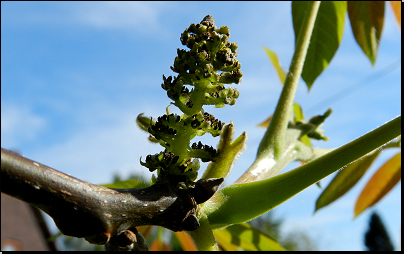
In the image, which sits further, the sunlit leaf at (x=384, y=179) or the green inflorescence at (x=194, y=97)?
Answer: the sunlit leaf at (x=384, y=179)

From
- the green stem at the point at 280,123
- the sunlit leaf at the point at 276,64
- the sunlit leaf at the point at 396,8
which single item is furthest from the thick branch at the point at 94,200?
the sunlit leaf at the point at 396,8

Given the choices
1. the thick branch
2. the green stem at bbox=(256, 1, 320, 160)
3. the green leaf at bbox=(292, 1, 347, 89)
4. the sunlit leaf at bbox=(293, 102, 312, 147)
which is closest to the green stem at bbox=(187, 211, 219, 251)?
the thick branch

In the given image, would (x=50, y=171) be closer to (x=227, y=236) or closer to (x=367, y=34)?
(x=227, y=236)

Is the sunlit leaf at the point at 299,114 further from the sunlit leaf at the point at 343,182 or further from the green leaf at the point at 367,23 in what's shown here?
the green leaf at the point at 367,23

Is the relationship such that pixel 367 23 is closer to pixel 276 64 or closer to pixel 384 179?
pixel 276 64

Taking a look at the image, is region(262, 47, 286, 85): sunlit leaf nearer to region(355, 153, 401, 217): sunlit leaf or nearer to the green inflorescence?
region(355, 153, 401, 217): sunlit leaf

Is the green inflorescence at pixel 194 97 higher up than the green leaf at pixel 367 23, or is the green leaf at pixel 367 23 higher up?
the green leaf at pixel 367 23
